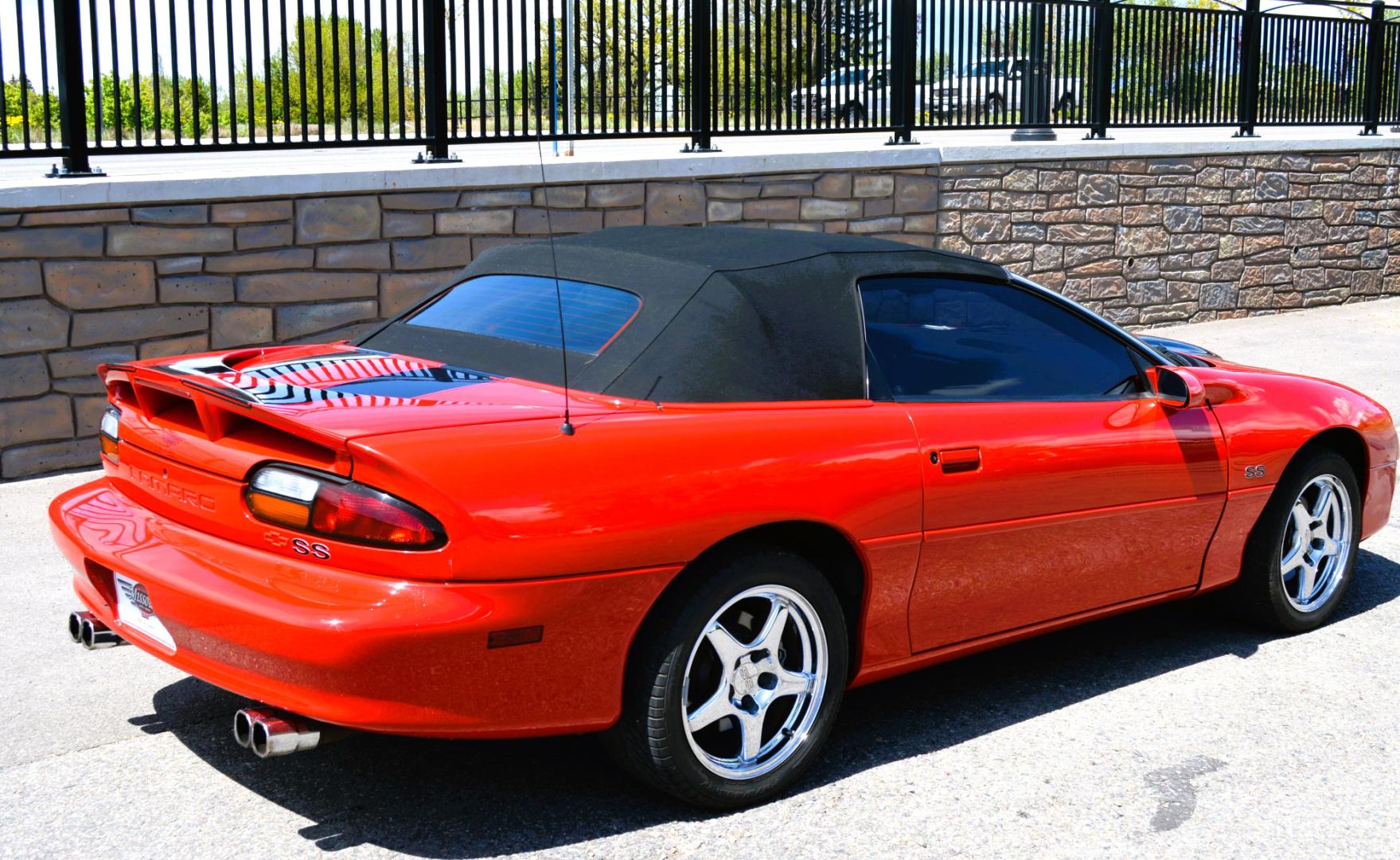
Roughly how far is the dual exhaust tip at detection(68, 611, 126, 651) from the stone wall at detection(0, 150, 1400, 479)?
5.23 feet

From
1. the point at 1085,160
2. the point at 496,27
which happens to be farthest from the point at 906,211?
the point at 496,27

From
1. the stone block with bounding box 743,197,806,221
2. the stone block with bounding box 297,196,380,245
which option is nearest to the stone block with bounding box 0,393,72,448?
the stone block with bounding box 297,196,380,245

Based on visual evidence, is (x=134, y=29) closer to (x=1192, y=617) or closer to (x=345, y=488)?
(x=345, y=488)

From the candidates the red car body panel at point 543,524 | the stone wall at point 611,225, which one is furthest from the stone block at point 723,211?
the red car body panel at point 543,524

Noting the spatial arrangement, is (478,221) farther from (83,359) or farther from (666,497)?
→ (666,497)

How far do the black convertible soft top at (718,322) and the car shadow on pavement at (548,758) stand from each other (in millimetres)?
999

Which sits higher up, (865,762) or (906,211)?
(906,211)

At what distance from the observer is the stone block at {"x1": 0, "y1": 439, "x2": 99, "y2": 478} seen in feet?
23.1

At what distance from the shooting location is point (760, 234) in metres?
4.49

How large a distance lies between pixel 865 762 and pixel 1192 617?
6.39 feet

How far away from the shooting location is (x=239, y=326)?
764 centimetres

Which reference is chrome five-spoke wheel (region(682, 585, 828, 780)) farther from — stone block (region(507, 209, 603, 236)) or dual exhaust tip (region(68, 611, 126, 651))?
stone block (region(507, 209, 603, 236))

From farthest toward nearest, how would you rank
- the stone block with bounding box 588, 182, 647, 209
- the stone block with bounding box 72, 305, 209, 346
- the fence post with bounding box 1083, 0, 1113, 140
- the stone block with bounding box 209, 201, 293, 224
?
the fence post with bounding box 1083, 0, 1113, 140 < the stone block with bounding box 588, 182, 647, 209 < the stone block with bounding box 209, 201, 293, 224 < the stone block with bounding box 72, 305, 209, 346

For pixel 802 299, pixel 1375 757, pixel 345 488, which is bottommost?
pixel 1375 757
